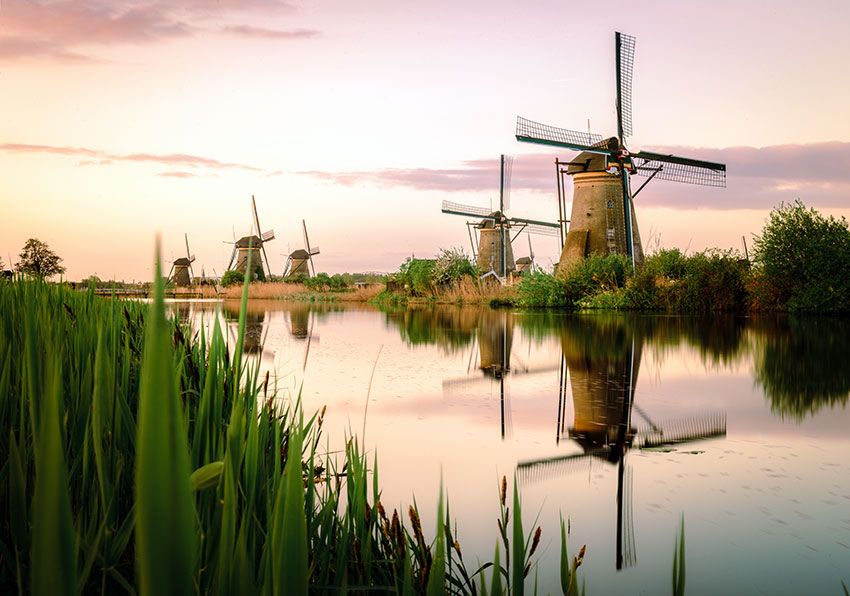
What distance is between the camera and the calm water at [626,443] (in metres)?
3.94

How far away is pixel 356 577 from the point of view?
2.43 metres

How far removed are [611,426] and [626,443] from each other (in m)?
0.77

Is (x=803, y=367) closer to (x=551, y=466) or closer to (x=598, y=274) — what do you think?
(x=551, y=466)

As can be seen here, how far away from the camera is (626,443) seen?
21.4 feet

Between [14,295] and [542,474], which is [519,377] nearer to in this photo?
[542,474]

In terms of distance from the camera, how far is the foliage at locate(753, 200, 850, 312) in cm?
2295

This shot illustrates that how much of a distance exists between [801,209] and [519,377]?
17486mm

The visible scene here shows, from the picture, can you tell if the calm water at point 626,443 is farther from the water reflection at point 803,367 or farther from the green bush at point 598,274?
the green bush at point 598,274

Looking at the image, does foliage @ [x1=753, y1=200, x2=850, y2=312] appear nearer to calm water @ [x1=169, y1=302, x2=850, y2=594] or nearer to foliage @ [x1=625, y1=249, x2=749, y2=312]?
foliage @ [x1=625, y1=249, x2=749, y2=312]

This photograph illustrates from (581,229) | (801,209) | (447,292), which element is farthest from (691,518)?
(447,292)

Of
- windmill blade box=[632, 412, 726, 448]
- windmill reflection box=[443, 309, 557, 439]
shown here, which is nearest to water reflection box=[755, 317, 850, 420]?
windmill blade box=[632, 412, 726, 448]

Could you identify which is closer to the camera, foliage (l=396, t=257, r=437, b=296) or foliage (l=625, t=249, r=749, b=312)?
foliage (l=625, t=249, r=749, b=312)

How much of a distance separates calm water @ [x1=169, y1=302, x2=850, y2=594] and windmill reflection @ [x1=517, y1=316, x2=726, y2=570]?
2 centimetres

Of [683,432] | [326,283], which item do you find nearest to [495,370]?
[683,432]
